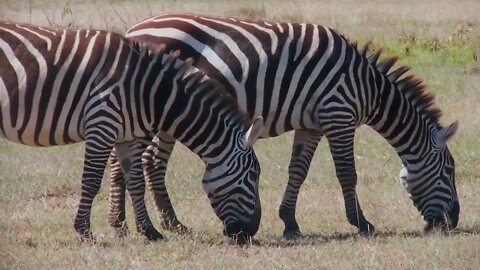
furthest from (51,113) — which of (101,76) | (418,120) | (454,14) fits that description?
(454,14)

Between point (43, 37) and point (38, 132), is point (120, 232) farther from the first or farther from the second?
point (43, 37)

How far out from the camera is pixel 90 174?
8.27 m

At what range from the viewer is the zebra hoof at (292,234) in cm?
876

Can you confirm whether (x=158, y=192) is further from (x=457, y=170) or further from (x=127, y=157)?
(x=457, y=170)

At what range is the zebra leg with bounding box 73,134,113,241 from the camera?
816 centimetres

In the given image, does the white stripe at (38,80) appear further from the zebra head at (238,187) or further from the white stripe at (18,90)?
the zebra head at (238,187)

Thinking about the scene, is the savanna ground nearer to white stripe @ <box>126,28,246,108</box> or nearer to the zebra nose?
the zebra nose

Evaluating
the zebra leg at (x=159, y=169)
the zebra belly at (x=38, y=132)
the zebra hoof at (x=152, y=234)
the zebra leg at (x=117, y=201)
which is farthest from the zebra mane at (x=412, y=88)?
the zebra belly at (x=38, y=132)

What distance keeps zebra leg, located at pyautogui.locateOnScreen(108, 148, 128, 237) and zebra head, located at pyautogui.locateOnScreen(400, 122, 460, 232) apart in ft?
8.82

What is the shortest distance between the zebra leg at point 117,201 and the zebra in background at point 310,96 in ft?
0.09

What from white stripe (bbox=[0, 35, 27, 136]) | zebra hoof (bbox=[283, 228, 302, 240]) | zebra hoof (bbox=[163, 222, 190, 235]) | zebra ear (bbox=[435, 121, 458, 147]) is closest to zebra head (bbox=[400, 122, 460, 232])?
zebra ear (bbox=[435, 121, 458, 147])

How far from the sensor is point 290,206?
933cm

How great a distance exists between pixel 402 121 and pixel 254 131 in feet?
6.04

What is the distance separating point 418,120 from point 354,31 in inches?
473
